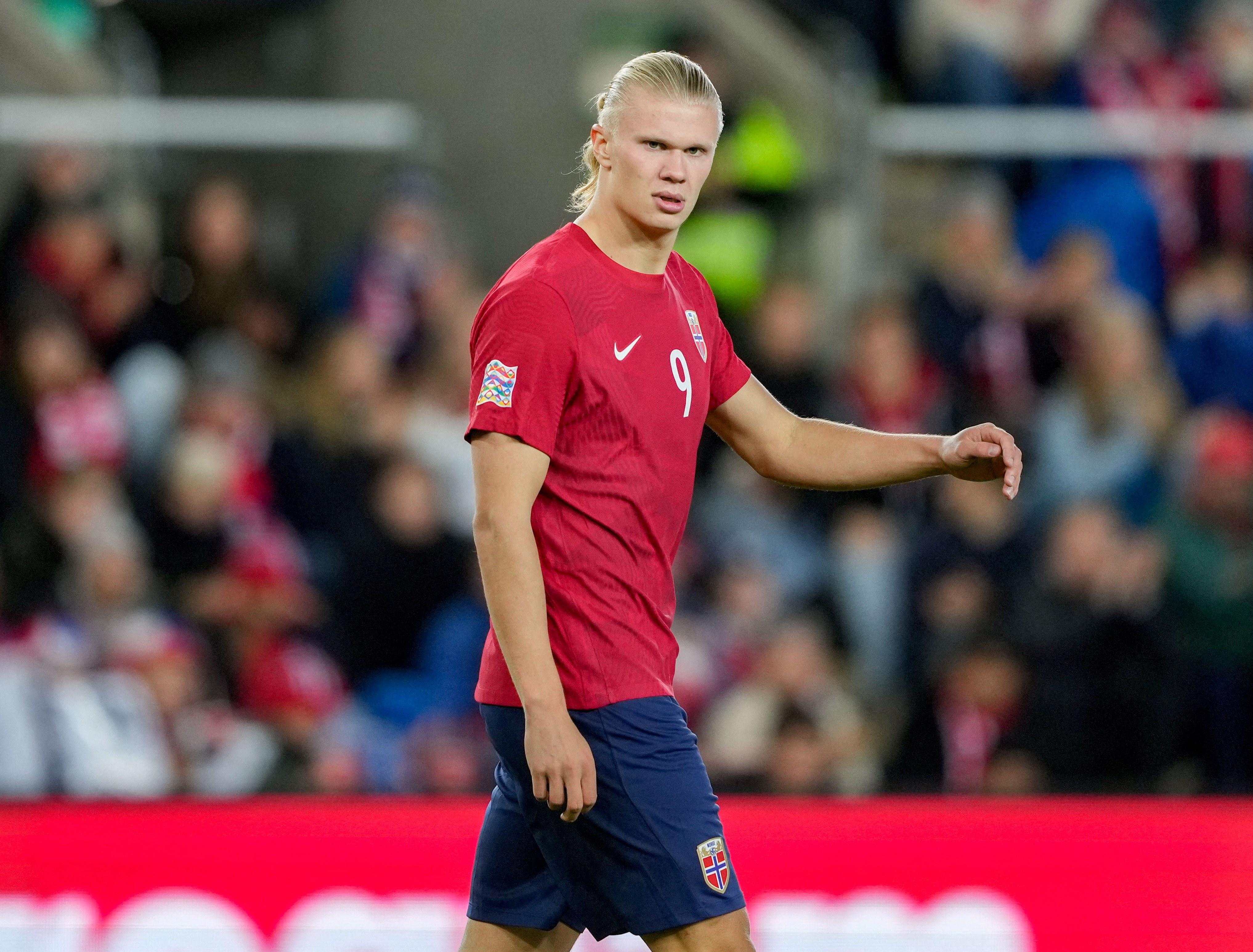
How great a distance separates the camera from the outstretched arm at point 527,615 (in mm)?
2965

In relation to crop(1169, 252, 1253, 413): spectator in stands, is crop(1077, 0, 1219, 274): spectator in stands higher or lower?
higher

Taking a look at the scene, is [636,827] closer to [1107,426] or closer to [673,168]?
[673,168]

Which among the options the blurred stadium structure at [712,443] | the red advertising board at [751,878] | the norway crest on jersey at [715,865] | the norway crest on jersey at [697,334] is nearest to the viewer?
the norway crest on jersey at [715,865]

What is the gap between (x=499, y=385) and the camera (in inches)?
118

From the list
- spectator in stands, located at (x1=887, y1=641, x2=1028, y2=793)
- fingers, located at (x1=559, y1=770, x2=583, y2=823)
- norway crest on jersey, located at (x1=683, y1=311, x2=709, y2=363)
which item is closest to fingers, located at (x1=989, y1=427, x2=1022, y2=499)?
norway crest on jersey, located at (x1=683, y1=311, x2=709, y2=363)

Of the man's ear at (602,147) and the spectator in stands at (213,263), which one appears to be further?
the spectator in stands at (213,263)

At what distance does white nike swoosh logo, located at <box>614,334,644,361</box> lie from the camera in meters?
3.10

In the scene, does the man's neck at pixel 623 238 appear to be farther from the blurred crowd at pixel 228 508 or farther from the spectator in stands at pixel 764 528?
the spectator in stands at pixel 764 528

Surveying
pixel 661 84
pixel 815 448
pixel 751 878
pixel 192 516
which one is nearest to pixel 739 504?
pixel 192 516

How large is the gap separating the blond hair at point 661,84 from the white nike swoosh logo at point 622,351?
1.03ft

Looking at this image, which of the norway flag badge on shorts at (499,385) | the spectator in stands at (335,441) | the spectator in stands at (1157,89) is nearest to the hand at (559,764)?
the norway flag badge on shorts at (499,385)

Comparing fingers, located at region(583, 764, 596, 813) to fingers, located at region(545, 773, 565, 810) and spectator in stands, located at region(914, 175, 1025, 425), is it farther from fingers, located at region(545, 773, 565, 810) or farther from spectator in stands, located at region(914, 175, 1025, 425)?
spectator in stands, located at region(914, 175, 1025, 425)

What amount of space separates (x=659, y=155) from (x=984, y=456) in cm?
78

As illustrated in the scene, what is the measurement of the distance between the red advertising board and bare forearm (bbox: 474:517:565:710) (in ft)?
7.11
